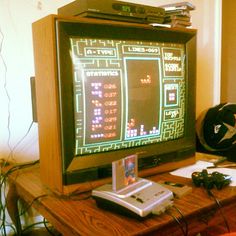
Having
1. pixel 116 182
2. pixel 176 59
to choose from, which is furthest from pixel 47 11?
pixel 116 182

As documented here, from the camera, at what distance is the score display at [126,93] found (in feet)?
3.50

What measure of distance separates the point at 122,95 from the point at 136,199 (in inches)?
15.8

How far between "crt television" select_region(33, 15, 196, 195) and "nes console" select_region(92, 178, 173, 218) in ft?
0.53

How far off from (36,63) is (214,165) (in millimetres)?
857

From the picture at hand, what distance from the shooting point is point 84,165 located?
1078 millimetres

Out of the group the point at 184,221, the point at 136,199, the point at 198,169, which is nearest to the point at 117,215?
the point at 136,199

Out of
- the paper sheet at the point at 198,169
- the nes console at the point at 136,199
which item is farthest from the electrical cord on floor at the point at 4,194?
the paper sheet at the point at 198,169

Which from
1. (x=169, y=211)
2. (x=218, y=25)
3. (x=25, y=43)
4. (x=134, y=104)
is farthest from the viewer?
(x=218, y=25)

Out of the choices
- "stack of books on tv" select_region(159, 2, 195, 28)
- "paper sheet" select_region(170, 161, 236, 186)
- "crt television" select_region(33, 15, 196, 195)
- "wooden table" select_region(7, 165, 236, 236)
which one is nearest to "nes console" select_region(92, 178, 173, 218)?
"wooden table" select_region(7, 165, 236, 236)

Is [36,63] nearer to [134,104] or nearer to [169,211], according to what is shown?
[134,104]

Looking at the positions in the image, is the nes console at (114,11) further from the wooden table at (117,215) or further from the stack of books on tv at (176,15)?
the wooden table at (117,215)

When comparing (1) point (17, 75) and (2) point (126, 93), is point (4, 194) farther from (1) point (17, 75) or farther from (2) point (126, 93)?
(2) point (126, 93)

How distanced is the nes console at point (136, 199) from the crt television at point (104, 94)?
0.16 meters

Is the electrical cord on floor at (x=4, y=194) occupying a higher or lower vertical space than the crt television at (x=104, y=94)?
lower
